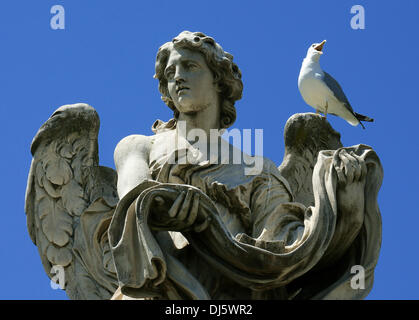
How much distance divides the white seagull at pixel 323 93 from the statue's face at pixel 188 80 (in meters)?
2.78

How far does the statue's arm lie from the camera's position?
14.5m

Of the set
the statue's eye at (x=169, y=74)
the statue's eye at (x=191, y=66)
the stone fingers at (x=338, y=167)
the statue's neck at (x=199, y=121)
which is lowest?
the stone fingers at (x=338, y=167)

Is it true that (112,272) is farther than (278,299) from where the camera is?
Yes

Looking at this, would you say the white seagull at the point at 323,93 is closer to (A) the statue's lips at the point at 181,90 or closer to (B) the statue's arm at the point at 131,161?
(A) the statue's lips at the point at 181,90

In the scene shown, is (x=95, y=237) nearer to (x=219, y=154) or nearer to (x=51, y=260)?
(x=51, y=260)

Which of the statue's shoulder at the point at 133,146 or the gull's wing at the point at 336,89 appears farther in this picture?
the gull's wing at the point at 336,89

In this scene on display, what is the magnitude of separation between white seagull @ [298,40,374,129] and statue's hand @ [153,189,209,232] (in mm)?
4224

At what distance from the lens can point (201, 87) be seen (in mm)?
14898

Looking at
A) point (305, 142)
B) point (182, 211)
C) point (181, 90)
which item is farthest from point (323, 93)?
point (182, 211)

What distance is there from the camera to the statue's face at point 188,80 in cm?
1484

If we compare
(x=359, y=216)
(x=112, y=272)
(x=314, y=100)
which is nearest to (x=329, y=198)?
(x=359, y=216)

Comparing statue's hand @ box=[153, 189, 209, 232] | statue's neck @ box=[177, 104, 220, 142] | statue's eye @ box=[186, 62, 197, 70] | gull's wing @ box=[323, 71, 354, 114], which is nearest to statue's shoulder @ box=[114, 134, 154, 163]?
statue's neck @ box=[177, 104, 220, 142]

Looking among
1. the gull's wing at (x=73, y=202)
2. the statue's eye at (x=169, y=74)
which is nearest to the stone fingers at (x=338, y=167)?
the statue's eye at (x=169, y=74)
